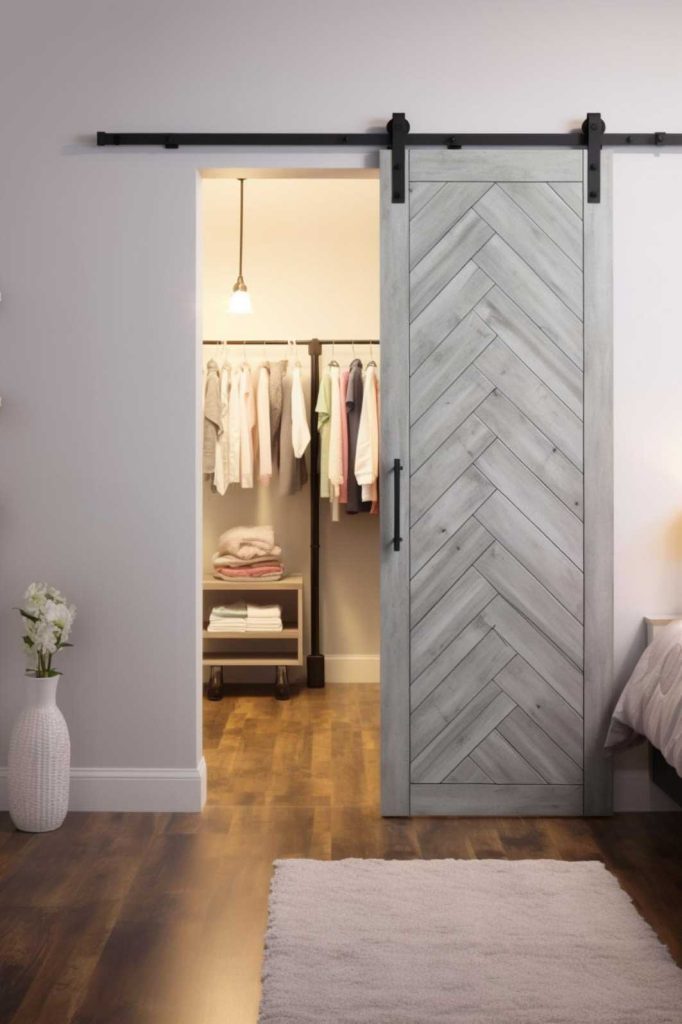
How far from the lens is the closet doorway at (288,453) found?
539cm

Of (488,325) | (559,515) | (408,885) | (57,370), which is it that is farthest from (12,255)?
(408,885)

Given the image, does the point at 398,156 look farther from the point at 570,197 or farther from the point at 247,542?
the point at 247,542

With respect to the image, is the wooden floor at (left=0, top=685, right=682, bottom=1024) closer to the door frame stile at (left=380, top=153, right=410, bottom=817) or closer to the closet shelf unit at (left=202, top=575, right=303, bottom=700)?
the door frame stile at (left=380, top=153, right=410, bottom=817)

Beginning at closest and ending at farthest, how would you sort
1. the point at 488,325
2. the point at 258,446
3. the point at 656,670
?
the point at 656,670 → the point at 488,325 → the point at 258,446

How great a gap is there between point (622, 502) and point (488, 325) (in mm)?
790

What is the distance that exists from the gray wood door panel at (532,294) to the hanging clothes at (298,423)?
225cm

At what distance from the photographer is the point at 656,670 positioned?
10.6ft

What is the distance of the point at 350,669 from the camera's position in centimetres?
586

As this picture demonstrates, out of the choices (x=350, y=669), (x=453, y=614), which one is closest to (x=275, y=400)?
(x=350, y=669)

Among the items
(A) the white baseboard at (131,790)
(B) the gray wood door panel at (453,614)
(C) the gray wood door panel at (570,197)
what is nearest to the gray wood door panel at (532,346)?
(C) the gray wood door panel at (570,197)

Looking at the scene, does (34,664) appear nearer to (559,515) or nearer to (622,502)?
(559,515)

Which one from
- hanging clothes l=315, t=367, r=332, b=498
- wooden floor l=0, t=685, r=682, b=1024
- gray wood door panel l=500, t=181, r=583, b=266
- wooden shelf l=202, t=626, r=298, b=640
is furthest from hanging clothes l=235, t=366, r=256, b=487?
gray wood door panel l=500, t=181, r=583, b=266

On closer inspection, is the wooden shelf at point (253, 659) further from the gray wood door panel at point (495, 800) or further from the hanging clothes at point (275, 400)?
the gray wood door panel at point (495, 800)

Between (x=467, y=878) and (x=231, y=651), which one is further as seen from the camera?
(x=231, y=651)
